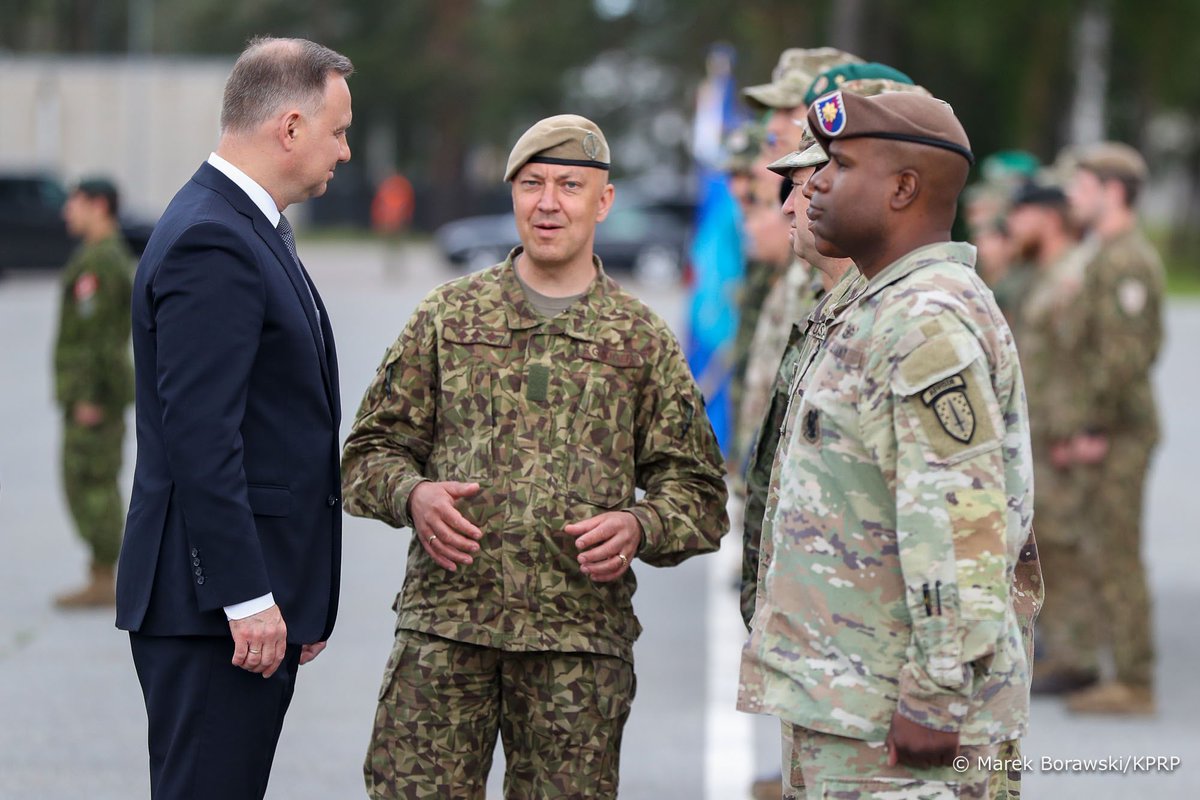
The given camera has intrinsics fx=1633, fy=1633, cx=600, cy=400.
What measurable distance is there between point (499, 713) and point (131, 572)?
0.98 metres

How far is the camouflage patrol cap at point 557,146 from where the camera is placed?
3984mm

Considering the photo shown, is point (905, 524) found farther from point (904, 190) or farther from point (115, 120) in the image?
point (115, 120)

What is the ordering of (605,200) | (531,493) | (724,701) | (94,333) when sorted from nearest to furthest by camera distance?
1. (531,493)
2. (605,200)
3. (724,701)
4. (94,333)

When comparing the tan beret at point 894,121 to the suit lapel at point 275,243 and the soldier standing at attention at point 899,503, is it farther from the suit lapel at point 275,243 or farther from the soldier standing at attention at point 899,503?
the suit lapel at point 275,243

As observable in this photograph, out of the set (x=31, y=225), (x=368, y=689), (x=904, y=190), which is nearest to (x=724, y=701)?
(x=368, y=689)

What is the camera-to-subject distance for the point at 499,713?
3.97 meters

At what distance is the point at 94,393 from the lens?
325 inches

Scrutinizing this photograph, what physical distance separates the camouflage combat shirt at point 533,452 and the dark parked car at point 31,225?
85.1ft

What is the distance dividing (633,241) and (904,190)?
2941cm

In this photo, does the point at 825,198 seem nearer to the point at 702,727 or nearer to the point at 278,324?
the point at 278,324

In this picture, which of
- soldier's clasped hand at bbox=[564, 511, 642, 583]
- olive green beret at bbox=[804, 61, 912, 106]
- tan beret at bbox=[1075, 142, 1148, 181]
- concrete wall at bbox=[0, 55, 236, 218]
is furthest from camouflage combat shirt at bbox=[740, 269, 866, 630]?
concrete wall at bbox=[0, 55, 236, 218]

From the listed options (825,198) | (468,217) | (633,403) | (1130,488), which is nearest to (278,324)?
(633,403)

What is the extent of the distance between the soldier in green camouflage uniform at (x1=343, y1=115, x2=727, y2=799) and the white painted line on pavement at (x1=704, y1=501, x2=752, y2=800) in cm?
66

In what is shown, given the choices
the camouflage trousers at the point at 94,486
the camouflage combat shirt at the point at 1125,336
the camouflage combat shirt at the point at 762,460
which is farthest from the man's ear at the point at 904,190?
the camouflage trousers at the point at 94,486
